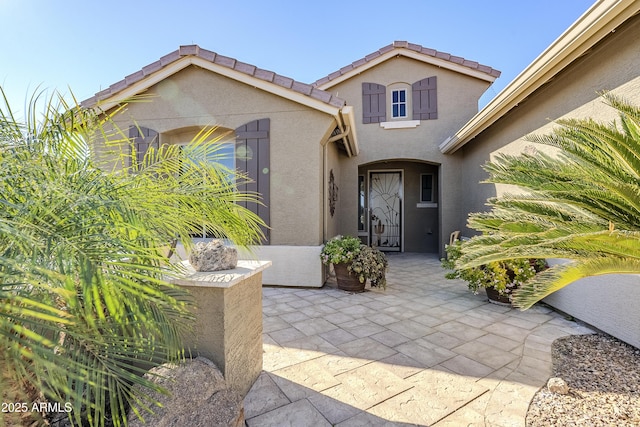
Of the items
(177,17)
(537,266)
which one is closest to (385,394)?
(537,266)

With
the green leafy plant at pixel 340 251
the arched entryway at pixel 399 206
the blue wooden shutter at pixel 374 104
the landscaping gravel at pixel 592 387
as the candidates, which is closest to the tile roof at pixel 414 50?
the blue wooden shutter at pixel 374 104

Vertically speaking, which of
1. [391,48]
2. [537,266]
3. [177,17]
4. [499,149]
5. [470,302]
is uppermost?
[391,48]

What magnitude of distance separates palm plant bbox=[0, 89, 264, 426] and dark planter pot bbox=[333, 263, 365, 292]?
11.8 feet

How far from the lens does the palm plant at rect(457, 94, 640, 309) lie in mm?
1914

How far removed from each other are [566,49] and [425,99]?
5.54 m

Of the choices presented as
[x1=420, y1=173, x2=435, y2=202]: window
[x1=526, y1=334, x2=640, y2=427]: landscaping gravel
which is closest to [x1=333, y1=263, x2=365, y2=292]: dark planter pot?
[x1=526, y1=334, x2=640, y2=427]: landscaping gravel

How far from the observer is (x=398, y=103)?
9.19 meters

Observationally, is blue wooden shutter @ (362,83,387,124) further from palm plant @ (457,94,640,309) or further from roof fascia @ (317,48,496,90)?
palm plant @ (457,94,640,309)

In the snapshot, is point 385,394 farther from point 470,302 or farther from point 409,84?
point 409,84

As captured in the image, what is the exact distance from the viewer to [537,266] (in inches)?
184

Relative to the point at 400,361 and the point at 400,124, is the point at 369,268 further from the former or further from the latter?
the point at 400,124

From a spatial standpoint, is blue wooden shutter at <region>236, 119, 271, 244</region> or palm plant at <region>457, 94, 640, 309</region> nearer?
palm plant at <region>457, 94, 640, 309</region>

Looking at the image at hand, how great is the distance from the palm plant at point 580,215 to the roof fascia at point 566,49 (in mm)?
1549

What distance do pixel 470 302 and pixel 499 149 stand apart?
136 inches
